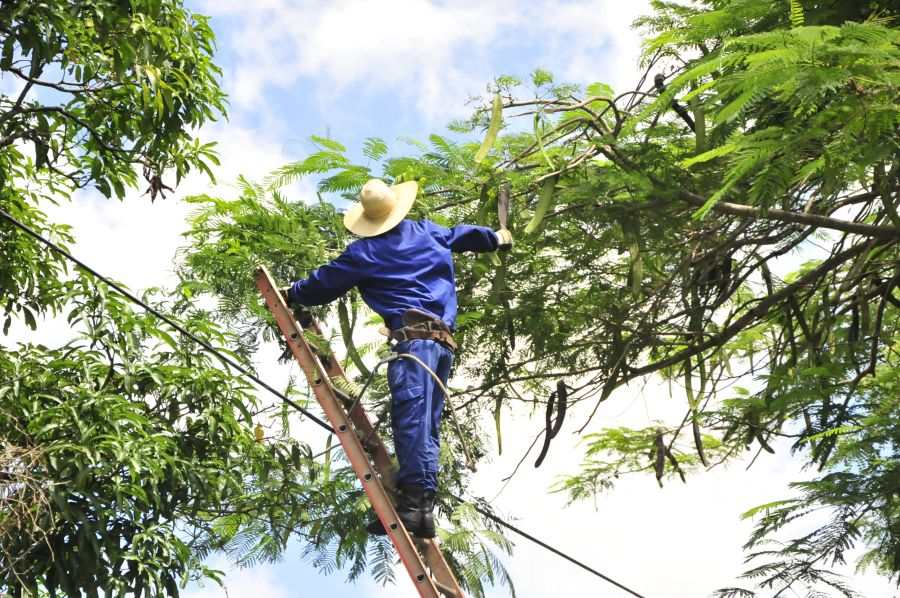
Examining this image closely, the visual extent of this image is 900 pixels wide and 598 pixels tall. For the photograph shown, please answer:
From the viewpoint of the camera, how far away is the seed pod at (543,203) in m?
5.83

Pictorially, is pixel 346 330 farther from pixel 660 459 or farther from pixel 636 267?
pixel 660 459

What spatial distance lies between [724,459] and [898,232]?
3246mm

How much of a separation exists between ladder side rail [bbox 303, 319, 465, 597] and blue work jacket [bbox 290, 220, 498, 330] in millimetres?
309

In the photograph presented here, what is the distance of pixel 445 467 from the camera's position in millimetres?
7883

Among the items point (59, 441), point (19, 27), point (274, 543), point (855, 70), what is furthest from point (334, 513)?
point (855, 70)

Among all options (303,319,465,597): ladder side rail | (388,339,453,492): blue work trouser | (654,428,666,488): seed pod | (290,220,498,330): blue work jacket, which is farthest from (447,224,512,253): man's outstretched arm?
(654,428,666,488): seed pod

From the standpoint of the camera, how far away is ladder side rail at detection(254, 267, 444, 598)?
15.9 feet

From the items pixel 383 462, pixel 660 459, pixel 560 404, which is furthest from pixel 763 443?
pixel 383 462

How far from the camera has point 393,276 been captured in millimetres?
5281

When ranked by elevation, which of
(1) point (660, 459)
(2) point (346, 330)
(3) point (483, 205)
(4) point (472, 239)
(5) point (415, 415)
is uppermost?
(3) point (483, 205)

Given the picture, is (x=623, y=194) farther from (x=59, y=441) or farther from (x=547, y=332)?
(x=59, y=441)

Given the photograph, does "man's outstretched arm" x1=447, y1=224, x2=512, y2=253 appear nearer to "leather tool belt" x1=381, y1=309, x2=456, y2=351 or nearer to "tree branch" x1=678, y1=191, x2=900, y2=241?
"leather tool belt" x1=381, y1=309, x2=456, y2=351

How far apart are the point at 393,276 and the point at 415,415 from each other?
683mm

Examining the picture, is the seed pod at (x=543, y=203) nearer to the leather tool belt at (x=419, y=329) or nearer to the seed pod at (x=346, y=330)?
the leather tool belt at (x=419, y=329)
